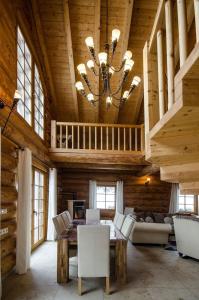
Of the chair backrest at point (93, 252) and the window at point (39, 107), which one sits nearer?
the chair backrest at point (93, 252)

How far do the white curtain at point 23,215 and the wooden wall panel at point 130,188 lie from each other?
567 centimetres

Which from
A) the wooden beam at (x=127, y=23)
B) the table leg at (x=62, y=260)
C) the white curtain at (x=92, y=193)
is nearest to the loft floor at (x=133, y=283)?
the table leg at (x=62, y=260)

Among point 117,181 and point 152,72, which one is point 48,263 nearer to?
point 152,72

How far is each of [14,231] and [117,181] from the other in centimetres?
626

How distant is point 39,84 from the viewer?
294 inches

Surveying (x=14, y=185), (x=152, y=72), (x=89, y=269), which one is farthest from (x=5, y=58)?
(x=89, y=269)

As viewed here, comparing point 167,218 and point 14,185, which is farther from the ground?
point 14,185

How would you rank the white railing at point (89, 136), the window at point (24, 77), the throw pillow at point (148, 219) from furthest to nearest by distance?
the throw pillow at point (148, 219) < the white railing at point (89, 136) < the window at point (24, 77)

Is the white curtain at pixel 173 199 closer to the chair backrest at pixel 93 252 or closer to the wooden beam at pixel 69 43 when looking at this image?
the wooden beam at pixel 69 43

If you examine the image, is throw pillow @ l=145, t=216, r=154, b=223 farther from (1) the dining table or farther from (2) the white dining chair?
(2) the white dining chair

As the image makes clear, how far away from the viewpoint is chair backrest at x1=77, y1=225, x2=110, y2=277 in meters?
3.94

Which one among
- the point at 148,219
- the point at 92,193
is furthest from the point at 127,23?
the point at 92,193

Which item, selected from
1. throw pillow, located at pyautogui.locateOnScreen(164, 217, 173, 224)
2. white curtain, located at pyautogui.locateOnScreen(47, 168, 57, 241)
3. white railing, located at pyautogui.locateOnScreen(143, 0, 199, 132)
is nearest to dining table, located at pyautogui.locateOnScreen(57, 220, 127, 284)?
white railing, located at pyautogui.locateOnScreen(143, 0, 199, 132)

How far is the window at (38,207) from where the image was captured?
6.84m
